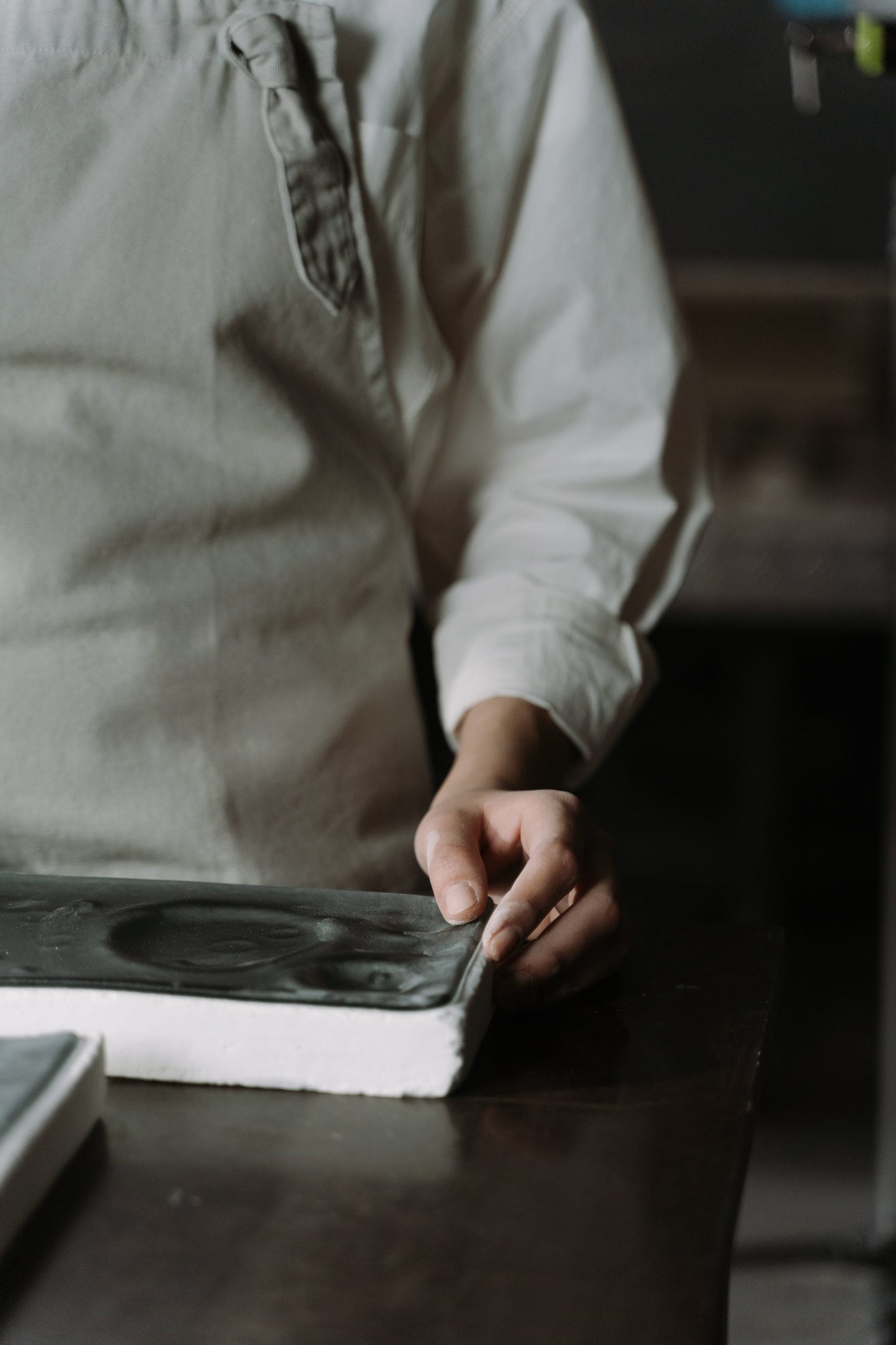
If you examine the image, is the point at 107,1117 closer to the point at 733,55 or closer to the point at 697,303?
the point at 733,55

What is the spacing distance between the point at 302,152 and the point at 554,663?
0.30 metres

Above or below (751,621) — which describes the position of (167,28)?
above

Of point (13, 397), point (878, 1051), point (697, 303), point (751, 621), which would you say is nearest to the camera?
point (13, 397)

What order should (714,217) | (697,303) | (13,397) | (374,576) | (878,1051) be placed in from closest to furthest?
(13,397) < (374,576) < (878,1051) < (714,217) < (697,303)

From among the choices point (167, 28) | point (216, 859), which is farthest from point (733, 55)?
point (216, 859)

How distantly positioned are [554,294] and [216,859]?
39cm

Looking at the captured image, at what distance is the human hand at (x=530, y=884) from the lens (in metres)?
0.50

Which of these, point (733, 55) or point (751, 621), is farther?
point (751, 621)

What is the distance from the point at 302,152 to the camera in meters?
0.71

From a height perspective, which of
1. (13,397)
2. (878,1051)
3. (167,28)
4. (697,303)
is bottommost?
(878,1051)

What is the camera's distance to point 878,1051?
2.36m

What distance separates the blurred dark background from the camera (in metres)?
2.42

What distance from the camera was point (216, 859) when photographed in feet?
2.34

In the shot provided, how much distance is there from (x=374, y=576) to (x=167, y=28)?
297 mm
